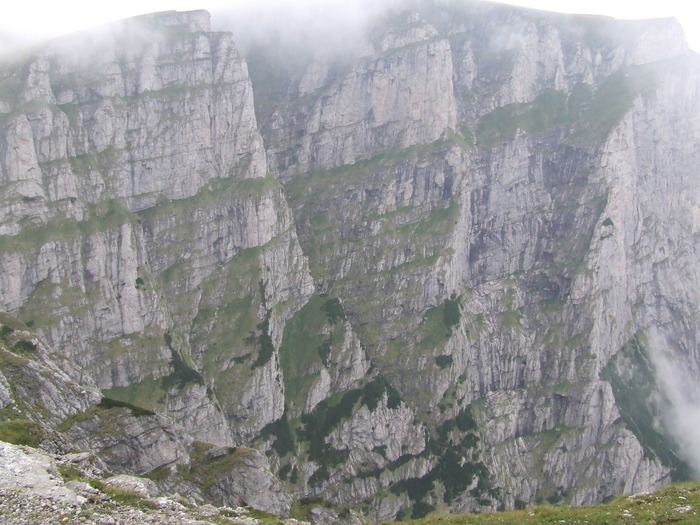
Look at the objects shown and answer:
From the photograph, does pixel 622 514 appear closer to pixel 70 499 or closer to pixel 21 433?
pixel 70 499

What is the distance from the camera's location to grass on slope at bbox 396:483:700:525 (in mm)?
38312

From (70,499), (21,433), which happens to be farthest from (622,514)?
(21,433)

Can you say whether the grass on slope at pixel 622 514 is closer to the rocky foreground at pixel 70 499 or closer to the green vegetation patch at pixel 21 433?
the rocky foreground at pixel 70 499

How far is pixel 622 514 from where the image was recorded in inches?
1583

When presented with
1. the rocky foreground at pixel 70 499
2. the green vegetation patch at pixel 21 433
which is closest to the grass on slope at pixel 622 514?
the rocky foreground at pixel 70 499

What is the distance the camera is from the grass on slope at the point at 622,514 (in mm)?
38312

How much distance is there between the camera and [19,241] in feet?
579

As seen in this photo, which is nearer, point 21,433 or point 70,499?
point 70,499

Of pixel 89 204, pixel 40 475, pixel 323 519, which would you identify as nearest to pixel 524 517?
pixel 40 475

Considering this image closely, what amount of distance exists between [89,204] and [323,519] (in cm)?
12879

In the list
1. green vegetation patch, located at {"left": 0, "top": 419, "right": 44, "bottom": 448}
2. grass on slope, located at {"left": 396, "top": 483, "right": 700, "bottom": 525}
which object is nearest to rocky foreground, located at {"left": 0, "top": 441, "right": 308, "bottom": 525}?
green vegetation patch, located at {"left": 0, "top": 419, "right": 44, "bottom": 448}

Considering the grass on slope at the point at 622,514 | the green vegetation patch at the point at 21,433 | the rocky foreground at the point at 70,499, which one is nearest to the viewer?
the rocky foreground at the point at 70,499

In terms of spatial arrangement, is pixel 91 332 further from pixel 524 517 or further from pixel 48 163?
pixel 524 517

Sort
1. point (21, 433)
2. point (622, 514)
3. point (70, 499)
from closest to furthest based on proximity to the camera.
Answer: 1. point (70, 499)
2. point (622, 514)
3. point (21, 433)
